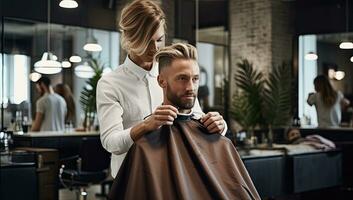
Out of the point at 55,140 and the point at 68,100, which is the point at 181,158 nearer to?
the point at 55,140

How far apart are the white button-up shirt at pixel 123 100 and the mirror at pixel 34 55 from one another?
5245mm

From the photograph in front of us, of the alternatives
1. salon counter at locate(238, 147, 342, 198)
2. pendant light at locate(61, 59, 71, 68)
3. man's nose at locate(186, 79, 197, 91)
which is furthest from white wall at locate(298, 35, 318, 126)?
man's nose at locate(186, 79, 197, 91)

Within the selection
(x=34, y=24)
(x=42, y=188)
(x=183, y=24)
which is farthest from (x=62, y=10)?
(x=42, y=188)

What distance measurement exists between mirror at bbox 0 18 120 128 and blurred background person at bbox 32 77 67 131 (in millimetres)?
98

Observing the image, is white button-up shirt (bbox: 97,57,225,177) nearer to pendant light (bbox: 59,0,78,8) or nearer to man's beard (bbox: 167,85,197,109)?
man's beard (bbox: 167,85,197,109)

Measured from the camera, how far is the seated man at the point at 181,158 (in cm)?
140

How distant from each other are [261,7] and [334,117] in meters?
2.22

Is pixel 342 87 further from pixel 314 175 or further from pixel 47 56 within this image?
pixel 47 56

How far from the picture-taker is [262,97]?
875 cm

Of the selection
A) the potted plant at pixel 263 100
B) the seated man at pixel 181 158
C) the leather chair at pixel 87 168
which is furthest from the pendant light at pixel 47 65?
the seated man at pixel 181 158

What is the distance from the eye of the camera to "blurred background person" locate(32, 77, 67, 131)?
748cm

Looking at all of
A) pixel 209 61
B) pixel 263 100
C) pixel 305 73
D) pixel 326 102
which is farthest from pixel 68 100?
pixel 326 102

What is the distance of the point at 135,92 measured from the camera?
1.73 m

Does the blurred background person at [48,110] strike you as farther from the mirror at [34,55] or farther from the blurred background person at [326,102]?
the blurred background person at [326,102]
